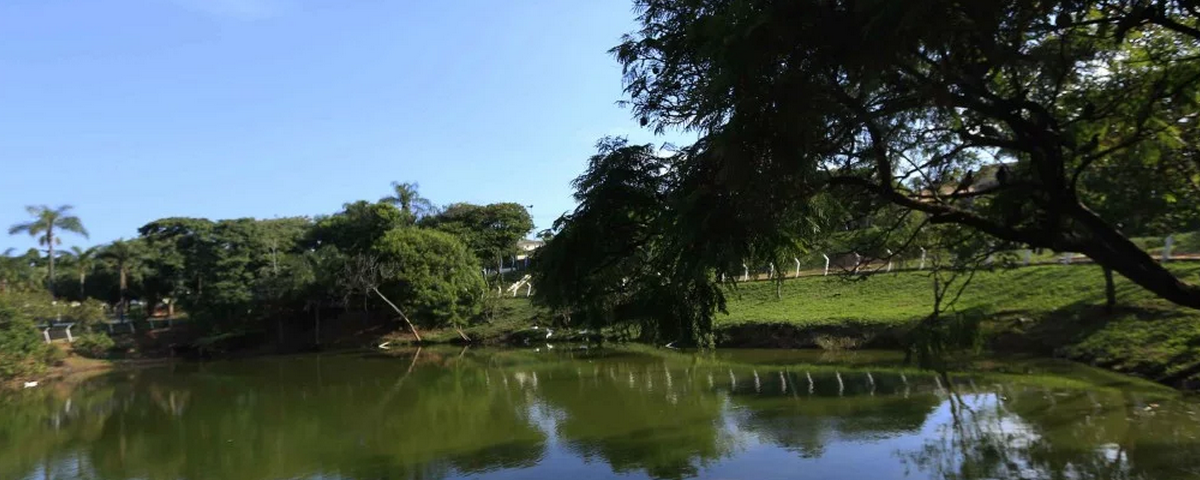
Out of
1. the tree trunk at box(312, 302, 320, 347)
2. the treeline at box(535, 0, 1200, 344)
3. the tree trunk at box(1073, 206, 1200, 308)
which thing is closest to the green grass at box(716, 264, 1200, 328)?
the treeline at box(535, 0, 1200, 344)

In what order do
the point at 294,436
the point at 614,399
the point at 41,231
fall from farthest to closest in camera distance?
1. the point at 41,231
2. the point at 614,399
3. the point at 294,436

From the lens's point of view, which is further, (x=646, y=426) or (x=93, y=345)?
(x=93, y=345)

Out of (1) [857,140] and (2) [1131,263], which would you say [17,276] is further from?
(2) [1131,263]

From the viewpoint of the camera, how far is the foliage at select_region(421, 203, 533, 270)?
39031 mm

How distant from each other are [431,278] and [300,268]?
21.4 feet

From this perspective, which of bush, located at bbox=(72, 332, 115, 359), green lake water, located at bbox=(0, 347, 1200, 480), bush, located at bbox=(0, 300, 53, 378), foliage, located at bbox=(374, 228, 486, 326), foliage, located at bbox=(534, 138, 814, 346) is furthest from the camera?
foliage, located at bbox=(374, 228, 486, 326)

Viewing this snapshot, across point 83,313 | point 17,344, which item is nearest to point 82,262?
point 83,313

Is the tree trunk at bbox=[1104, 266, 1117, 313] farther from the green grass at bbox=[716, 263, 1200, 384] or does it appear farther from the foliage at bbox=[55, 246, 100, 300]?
the foliage at bbox=[55, 246, 100, 300]

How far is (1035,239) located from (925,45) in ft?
7.65

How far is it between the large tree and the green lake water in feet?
11.7

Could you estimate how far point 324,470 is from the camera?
11281 millimetres

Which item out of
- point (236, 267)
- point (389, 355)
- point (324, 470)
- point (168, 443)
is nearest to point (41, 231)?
point (236, 267)

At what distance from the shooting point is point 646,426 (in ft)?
42.1

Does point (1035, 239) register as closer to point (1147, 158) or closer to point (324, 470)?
point (1147, 158)
